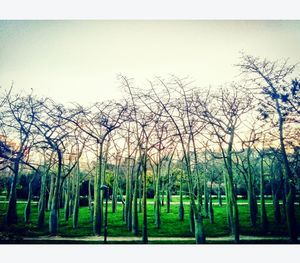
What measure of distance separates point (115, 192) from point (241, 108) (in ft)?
14.7

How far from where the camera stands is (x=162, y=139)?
7277 millimetres

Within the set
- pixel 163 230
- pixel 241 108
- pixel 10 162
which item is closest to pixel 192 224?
pixel 163 230

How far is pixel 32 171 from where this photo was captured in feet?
24.1

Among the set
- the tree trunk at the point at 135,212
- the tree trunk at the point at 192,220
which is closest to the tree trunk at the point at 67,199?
the tree trunk at the point at 135,212

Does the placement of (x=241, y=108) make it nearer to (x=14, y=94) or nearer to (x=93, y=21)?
(x=93, y=21)

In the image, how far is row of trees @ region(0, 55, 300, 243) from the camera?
6977 millimetres

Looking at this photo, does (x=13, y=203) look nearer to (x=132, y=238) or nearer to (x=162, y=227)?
(x=132, y=238)

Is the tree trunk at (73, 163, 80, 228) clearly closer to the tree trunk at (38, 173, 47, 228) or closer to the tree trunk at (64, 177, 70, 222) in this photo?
the tree trunk at (64, 177, 70, 222)

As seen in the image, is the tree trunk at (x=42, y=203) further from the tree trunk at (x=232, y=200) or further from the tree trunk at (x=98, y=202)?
the tree trunk at (x=232, y=200)

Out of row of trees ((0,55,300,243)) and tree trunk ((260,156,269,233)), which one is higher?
row of trees ((0,55,300,243))

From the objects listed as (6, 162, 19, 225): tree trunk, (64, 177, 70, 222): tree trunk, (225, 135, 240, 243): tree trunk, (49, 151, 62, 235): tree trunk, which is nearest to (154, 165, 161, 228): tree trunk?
(225, 135, 240, 243): tree trunk

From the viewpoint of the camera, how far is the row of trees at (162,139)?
22.9 ft

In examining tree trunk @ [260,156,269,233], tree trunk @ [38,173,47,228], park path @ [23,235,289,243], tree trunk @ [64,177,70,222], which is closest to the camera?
park path @ [23,235,289,243]

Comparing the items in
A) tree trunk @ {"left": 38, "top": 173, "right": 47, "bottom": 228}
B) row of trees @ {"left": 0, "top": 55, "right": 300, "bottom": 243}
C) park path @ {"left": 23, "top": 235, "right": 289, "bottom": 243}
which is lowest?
park path @ {"left": 23, "top": 235, "right": 289, "bottom": 243}
